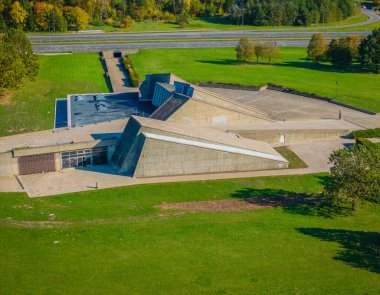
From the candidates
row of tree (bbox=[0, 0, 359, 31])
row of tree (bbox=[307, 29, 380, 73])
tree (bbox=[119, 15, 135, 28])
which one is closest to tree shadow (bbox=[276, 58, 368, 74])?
row of tree (bbox=[307, 29, 380, 73])

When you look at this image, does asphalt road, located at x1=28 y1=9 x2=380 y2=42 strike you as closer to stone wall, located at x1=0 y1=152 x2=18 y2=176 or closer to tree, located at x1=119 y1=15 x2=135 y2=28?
tree, located at x1=119 y1=15 x2=135 y2=28

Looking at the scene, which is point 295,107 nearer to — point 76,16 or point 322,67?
point 322,67

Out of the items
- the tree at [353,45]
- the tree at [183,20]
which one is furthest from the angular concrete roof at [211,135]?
the tree at [183,20]

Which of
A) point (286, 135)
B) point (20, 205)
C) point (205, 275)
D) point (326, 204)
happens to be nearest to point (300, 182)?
point (326, 204)

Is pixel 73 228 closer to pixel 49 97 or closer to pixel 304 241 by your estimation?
pixel 304 241

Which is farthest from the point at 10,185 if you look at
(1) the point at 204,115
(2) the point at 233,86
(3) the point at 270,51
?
(3) the point at 270,51

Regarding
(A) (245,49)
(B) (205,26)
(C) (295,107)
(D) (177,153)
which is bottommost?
(D) (177,153)
